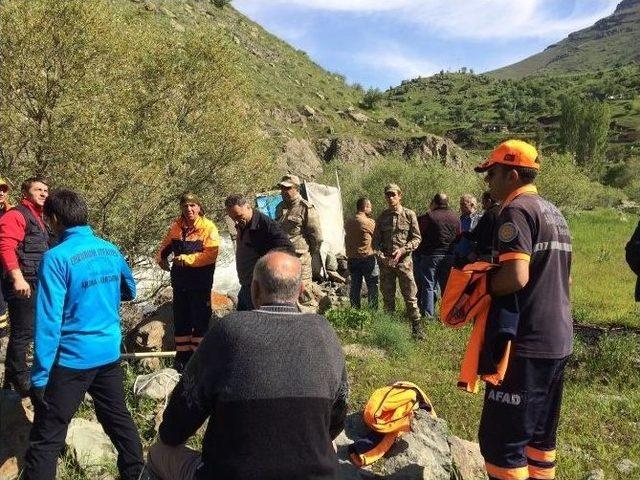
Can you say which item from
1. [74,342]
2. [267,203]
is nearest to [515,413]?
[74,342]

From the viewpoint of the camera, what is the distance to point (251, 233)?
5.62m

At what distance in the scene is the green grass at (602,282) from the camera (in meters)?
9.74

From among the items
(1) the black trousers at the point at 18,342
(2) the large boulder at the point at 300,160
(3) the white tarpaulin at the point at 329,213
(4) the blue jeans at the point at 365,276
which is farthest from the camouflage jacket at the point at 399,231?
(2) the large boulder at the point at 300,160

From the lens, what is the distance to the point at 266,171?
65.7ft

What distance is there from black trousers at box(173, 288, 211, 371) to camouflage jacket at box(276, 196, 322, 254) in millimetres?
1267

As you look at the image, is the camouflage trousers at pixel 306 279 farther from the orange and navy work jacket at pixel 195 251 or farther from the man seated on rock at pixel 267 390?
the man seated on rock at pixel 267 390

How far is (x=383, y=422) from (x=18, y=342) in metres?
3.46

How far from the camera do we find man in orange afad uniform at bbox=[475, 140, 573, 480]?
270cm

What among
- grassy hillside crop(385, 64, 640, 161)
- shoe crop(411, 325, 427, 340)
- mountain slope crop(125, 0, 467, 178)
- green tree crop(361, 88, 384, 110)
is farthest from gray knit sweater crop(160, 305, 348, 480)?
grassy hillside crop(385, 64, 640, 161)

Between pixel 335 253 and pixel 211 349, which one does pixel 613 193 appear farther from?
pixel 211 349

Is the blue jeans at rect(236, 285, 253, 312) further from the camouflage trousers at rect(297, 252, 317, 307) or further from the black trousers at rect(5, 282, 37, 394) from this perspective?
the black trousers at rect(5, 282, 37, 394)

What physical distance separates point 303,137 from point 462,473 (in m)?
32.9

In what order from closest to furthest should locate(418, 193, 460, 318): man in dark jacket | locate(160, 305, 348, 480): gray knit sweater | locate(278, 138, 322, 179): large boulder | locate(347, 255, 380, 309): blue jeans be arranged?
locate(160, 305, 348, 480): gray knit sweater → locate(418, 193, 460, 318): man in dark jacket → locate(347, 255, 380, 309): blue jeans → locate(278, 138, 322, 179): large boulder

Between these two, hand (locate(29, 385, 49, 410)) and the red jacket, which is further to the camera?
the red jacket
